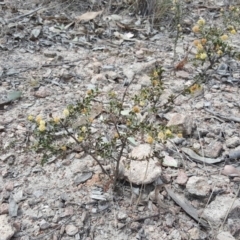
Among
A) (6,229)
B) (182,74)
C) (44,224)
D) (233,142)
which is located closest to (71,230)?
(44,224)

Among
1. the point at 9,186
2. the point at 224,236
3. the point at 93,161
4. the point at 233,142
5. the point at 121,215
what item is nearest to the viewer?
the point at 224,236

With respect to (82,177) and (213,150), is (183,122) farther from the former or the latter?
(82,177)

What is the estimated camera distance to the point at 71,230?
4.90 feet

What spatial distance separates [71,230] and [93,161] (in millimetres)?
380

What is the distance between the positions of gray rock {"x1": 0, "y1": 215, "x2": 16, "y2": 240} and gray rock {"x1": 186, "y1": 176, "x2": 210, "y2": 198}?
725 mm

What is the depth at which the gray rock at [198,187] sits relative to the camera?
1.59m

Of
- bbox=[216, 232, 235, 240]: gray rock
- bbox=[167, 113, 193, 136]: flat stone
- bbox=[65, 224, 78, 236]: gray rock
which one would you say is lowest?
bbox=[65, 224, 78, 236]: gray rock

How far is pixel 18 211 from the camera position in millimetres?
1571

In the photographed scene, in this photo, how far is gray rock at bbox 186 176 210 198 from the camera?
5.21 feet

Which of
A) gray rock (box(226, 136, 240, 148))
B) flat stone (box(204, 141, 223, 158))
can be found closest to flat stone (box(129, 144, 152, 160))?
flat stone (box(204, 141, 223, 158))

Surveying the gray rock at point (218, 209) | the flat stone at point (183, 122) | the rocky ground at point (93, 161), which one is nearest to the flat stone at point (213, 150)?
the rocky ground at point (93, 161)

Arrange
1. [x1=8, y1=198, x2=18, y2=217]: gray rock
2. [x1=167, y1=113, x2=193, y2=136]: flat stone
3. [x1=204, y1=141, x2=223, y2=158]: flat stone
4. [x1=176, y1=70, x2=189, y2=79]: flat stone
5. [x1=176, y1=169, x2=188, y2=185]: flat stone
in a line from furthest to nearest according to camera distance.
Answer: [x1=176, y1=70, x2=189, y2=79]: flat stone
[x1=167, y1=113, x2=193, y2=136]: flat stone
[x1=204, y1=141, x2=223, y2=158]: flat stone
[x1=176, y1=169, x2=188, y2=185]: flat stone
[x1=8, y1=198, x2=18, y2=217]: gray rock

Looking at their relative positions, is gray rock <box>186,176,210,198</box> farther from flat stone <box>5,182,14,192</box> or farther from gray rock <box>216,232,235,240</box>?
flat stone <box>5,182,14,192</box>

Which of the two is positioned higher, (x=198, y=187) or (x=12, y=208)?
(x=198, y=187)
